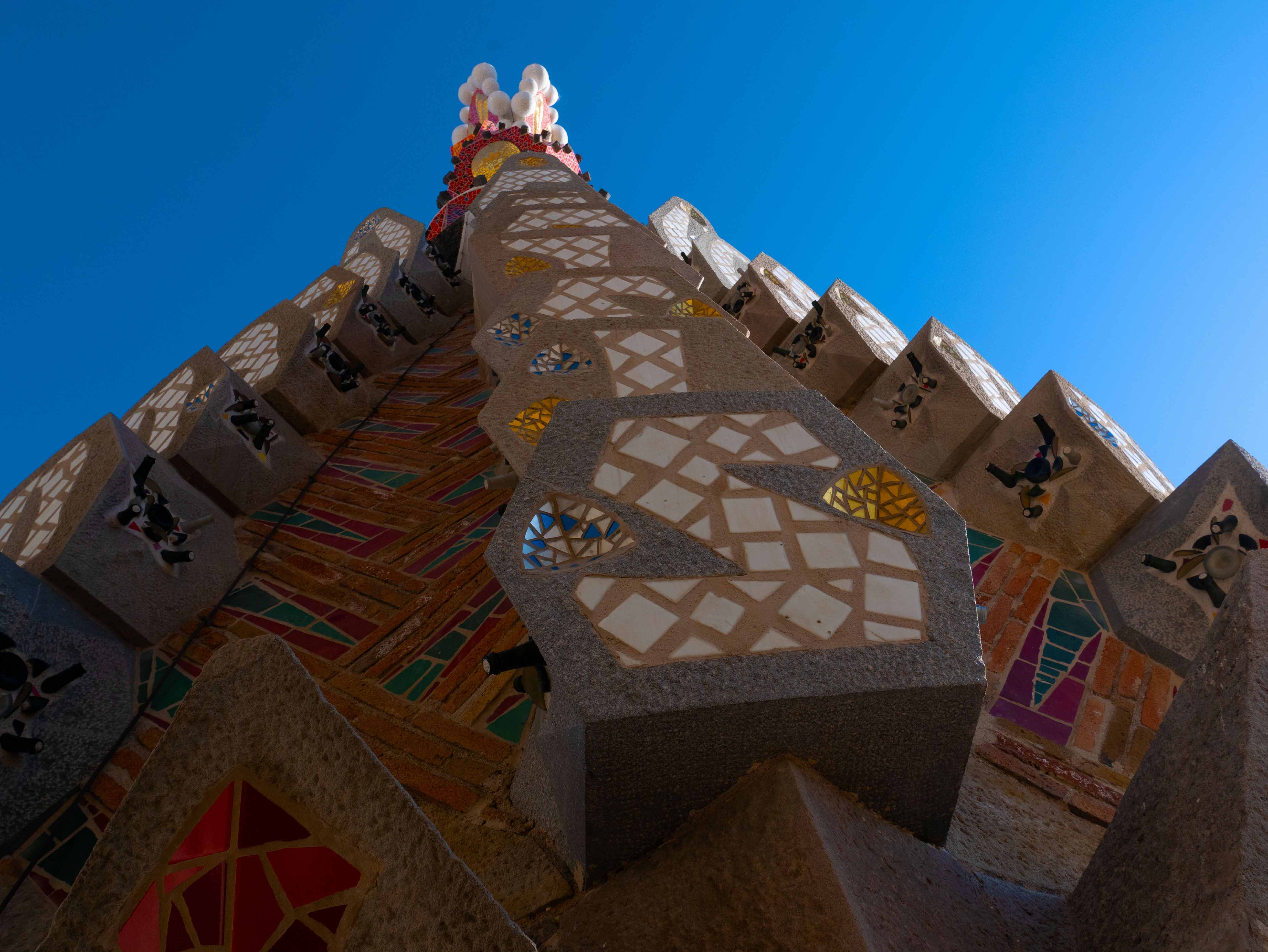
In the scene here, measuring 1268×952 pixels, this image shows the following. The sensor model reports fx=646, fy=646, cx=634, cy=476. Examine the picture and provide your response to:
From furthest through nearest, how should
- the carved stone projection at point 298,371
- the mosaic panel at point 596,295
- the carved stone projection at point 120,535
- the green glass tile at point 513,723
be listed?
the carved stone projection at point 298,371, the mosaic panel at point 596,295, the carved stone projection at point 120,535, the green glass tile at point 513,723

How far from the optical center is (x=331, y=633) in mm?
2682

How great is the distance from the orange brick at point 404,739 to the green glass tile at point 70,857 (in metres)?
0.78

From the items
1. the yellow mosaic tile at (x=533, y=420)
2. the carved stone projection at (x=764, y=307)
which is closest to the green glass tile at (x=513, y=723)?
the yellow mosaic tile at (x=533, y=420)

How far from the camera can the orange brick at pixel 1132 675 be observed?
238cm

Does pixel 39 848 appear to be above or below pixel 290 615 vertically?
below

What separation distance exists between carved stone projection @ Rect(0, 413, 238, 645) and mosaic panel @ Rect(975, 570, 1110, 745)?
332cm

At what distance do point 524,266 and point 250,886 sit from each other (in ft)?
11.2

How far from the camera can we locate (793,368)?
5094 millimetres

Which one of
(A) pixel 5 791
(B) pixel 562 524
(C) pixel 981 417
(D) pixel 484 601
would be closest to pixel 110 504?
(A) pixel 5 791

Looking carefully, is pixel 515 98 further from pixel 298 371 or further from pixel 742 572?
pixel 742 572

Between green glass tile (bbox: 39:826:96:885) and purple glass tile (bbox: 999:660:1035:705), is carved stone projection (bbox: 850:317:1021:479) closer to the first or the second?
purple glass tile (bbox: 999:660:1035:705)

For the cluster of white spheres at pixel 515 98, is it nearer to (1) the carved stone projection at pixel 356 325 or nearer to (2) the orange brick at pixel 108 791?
(1) the carved stone projection at pixel 356 325

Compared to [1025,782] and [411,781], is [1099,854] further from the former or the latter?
[411,781]

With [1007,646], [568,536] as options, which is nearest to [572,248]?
[568,536]
